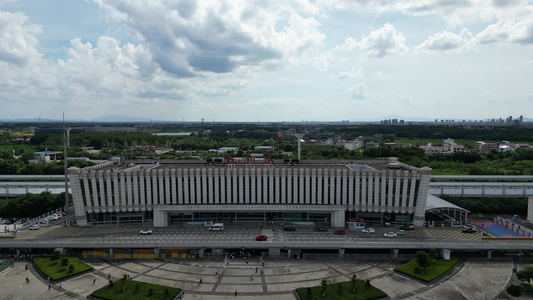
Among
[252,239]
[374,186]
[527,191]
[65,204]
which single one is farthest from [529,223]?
[65,204]

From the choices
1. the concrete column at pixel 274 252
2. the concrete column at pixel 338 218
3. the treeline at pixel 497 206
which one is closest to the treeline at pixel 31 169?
the concrete column at pixel 274 252

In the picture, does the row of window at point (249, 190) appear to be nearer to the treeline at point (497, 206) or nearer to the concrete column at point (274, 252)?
the concrete column at point (274, 252)

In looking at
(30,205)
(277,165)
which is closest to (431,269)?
(277,165)

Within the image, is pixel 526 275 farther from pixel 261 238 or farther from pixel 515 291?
pixel 261 238

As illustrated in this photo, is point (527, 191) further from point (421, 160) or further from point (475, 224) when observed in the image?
point (421, 160)

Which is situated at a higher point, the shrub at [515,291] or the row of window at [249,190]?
the row of window at [249,190]
